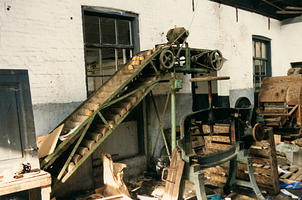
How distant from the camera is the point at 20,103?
324 centimetres

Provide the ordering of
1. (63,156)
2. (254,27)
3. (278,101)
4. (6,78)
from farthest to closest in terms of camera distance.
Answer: (254,27) < (278,101) < (63,156) < (6,78)

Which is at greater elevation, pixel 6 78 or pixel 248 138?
pixel 6 78

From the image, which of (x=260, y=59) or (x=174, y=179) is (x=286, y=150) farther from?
(x=174, y=179)

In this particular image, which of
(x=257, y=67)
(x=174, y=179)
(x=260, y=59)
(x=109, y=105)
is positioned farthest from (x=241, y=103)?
(x=260, y=59)

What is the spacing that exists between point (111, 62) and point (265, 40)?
6924 millimetres

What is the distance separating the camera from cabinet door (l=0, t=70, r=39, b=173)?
3135mm

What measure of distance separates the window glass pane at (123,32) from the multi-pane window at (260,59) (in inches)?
219

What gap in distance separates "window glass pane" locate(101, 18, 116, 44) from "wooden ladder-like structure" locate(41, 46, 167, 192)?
0.85m

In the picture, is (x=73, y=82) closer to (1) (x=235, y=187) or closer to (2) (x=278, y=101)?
(1) (x=235, y=187)

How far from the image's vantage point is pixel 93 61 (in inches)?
219

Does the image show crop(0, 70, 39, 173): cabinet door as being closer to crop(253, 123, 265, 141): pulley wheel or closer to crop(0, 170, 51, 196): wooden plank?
crop(0, 170, 51, 196): wooden plank

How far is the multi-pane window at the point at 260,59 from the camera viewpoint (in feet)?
31.9

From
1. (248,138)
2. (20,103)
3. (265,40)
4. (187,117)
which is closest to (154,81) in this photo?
(187,117)

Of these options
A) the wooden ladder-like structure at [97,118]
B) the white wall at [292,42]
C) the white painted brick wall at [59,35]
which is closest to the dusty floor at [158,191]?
the wooden ladder-like structure at [97,118]
